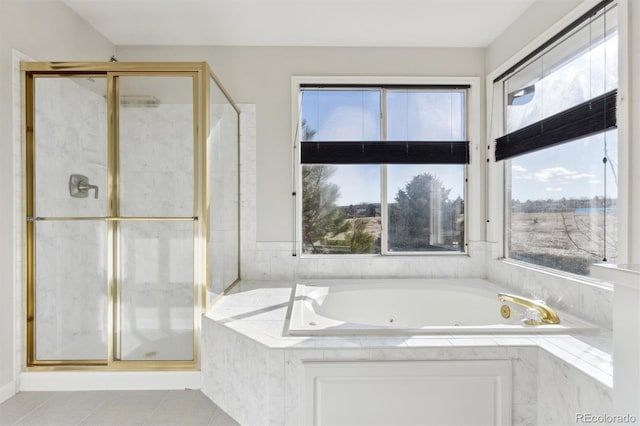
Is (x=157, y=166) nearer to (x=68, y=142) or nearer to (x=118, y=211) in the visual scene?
(x=118, y=211)

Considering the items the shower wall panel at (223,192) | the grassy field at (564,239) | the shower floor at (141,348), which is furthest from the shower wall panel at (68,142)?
the grassy field at (564,239)

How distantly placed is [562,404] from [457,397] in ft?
1.26

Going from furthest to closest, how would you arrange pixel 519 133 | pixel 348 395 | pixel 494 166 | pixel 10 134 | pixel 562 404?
pixel 494 166, pixel 519 133, pixel 10 134, pixel 348 395, pixel 562 404

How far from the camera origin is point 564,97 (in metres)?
2.10

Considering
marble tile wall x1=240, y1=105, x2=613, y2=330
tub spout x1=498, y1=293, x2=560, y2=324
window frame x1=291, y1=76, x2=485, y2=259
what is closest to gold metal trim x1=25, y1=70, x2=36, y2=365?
marble tile wall x1=240, y1=105, x2=613, y2=330

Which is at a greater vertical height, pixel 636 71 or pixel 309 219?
pixel 636 71

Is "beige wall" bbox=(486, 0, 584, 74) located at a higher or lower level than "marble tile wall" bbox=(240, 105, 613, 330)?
higher

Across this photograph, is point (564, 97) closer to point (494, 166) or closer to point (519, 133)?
point (519, 133)

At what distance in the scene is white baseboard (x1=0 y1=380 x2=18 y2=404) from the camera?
194 centimetres

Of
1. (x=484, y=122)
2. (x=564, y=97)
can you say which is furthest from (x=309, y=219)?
(x=564, y=97)

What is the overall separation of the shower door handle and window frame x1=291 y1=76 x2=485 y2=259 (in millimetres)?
1430

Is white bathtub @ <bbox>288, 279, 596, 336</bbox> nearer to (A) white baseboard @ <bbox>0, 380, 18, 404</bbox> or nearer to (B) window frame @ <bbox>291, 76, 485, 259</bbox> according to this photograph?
(B) window frame @ <bbox>291, 76, 485, 259</bbox>

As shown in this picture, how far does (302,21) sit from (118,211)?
1.82m

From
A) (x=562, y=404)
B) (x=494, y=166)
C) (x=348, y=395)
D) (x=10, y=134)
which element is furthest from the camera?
(x=494, y=166)
